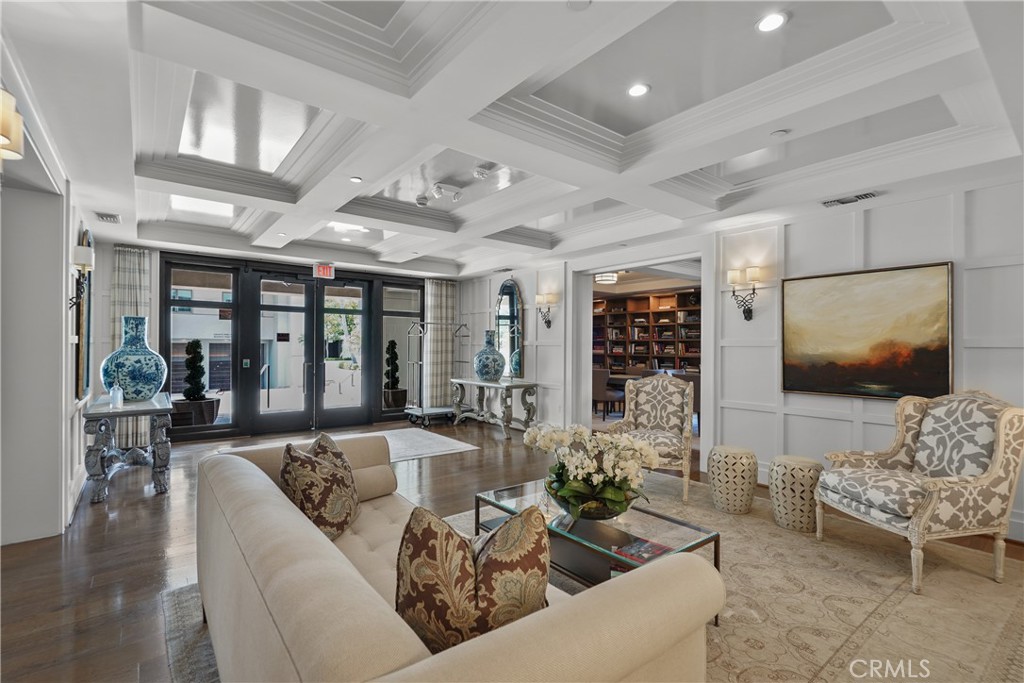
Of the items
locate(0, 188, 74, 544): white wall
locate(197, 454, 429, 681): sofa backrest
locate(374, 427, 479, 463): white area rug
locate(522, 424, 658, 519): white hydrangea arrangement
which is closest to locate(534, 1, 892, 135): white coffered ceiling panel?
locate(522, 424, 658, 519): white hydrangea arrangement

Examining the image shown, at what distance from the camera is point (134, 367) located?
4320 millimetres

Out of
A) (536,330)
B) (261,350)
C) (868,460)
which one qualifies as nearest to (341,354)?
(261,350)

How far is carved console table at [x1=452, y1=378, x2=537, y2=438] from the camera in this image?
6988mm

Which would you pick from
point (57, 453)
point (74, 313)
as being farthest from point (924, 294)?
point (74, 313)

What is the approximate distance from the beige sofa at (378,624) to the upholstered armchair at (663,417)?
9.06 ft

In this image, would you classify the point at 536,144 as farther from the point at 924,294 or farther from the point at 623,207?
the point at 924,294

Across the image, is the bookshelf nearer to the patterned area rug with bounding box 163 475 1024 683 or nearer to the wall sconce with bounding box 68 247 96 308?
the patterned area rug with bounding box 163 475 1024 683

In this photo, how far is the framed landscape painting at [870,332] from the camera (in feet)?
11.8

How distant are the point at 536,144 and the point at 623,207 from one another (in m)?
2.09

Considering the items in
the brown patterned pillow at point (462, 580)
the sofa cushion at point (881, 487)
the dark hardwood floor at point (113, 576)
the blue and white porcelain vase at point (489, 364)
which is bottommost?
the dark hardwood floor at point (113, 576)

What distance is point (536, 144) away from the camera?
9.53 ft

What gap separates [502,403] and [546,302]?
1.71m

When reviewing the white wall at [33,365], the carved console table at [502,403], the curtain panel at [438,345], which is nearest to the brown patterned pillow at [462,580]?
the white wall at [33,365]

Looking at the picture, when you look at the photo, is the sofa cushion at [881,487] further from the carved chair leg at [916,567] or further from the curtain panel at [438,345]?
the curtain panel at [438,345]
